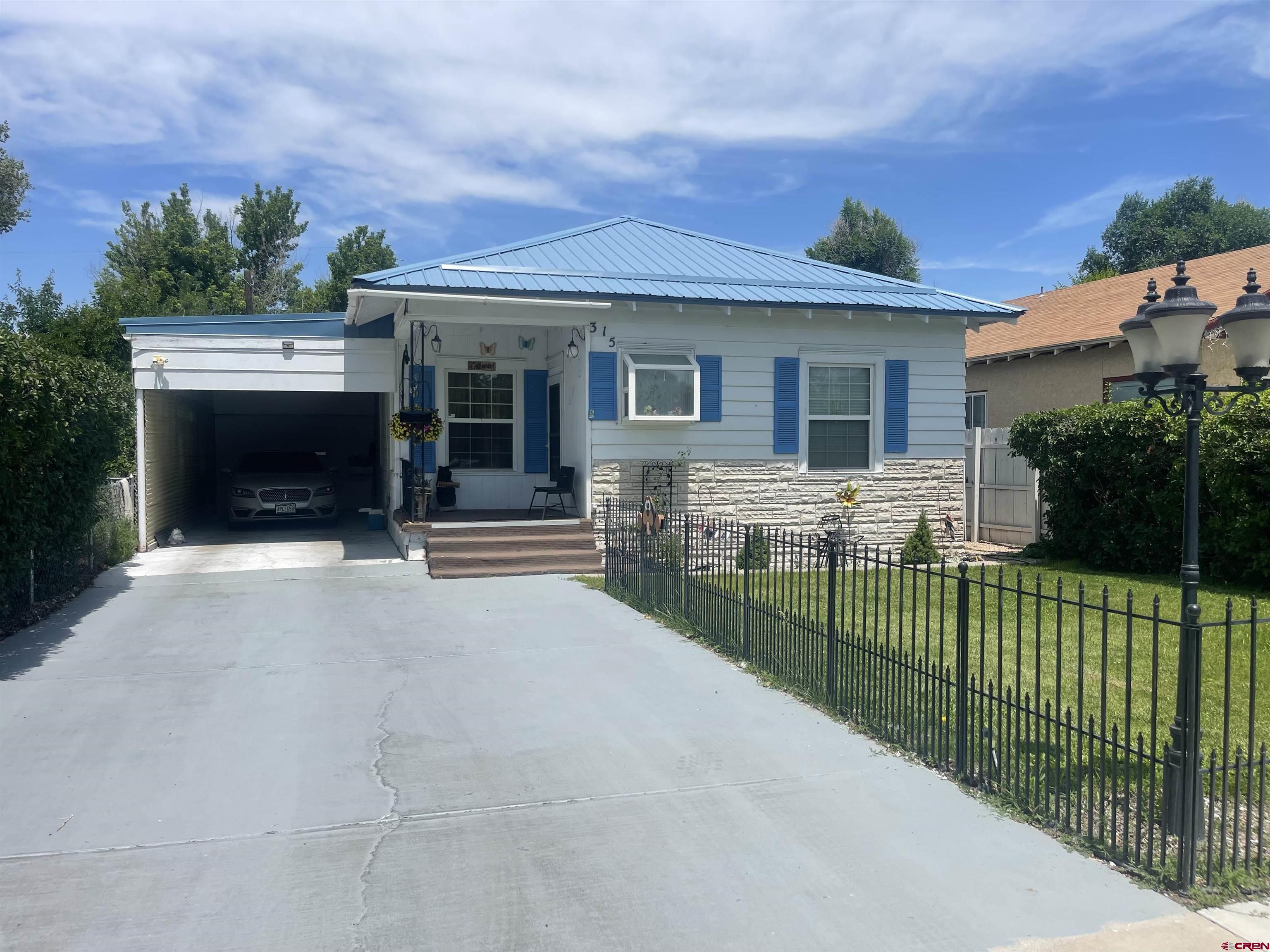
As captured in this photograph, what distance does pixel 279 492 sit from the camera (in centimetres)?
1666

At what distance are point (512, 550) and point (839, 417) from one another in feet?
17.4

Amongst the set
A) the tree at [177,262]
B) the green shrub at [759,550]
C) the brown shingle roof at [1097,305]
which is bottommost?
the green shrub at [759,550]

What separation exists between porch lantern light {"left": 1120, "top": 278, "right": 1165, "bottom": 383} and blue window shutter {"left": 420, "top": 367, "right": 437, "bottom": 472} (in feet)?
34.9

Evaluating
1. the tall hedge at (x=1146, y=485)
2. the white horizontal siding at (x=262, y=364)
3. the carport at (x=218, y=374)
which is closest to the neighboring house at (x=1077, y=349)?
the tall hedge at (x=1146, y=485)

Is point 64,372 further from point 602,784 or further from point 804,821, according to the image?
point 804,821

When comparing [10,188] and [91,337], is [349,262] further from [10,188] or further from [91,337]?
[91,337]

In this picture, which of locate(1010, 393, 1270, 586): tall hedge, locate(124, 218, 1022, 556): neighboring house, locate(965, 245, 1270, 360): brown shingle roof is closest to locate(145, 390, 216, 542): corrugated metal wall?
locate(124, 218, 1022, 556): neighboring house

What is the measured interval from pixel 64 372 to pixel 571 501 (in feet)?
24.2

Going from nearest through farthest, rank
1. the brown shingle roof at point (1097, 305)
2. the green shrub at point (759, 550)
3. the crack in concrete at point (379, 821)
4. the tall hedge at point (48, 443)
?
the crack in concrete at point (379, 821), the tall hedge at point (48, 443), the green shrub at point (759, 550), the brown shingle roof at point (1097, 305)

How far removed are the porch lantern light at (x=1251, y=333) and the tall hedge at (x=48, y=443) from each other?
7.76m

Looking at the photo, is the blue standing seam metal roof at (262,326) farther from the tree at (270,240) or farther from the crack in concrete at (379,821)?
the tree at (270,240)

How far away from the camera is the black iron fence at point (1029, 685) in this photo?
13.3ft

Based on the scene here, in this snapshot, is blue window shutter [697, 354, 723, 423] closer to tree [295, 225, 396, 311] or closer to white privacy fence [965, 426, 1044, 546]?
white privacy fence [965, 426, 1044, 546]

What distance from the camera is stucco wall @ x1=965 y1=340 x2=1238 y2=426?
15828mm
